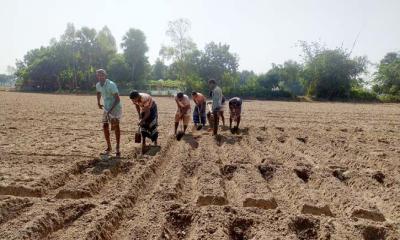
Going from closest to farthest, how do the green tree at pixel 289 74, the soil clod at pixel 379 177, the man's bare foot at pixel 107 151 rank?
the soil clod at pixel 379 177 → the man's bare foot at pixel 107 151 → the green tree at pixel 289 74

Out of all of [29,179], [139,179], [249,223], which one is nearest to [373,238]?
[249,223]

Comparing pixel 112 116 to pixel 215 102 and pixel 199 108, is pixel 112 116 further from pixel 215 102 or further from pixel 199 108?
pixel 199 108

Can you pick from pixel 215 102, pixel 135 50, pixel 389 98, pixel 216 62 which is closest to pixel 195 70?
pixel 216 62

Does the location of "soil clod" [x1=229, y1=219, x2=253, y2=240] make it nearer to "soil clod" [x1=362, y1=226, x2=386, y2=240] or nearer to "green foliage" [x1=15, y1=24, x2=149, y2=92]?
"soil clod" [x1=362, y1=226, x2=386, y2=240]

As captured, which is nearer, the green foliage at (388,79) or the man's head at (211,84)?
the man's head at (211,84)

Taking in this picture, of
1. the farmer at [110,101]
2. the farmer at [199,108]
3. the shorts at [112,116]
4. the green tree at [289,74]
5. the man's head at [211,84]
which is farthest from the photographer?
the green tree at [289,74]

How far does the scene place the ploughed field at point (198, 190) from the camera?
3.54 meters

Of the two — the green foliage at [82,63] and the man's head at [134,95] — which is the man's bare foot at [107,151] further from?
the green foliage at [82,63]

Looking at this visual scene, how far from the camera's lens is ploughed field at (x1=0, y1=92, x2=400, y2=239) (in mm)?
3541

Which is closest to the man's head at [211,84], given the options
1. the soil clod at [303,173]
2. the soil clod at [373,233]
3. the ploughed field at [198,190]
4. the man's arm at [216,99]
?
the man's arm at [216,99]

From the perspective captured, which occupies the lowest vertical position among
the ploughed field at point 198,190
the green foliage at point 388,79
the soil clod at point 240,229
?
the soil clod at point 240,229

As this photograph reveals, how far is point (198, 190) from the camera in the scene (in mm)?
4668

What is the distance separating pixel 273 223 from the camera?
367 cm

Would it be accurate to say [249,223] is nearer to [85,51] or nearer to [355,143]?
[355,143]
